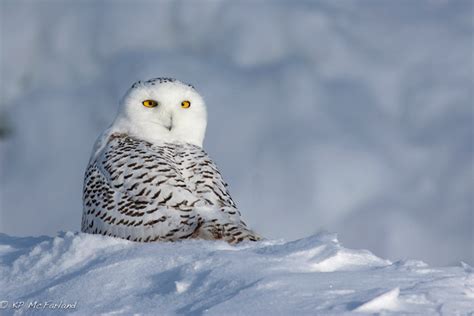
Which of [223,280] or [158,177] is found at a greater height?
[158,177]

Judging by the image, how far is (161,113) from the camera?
536cm

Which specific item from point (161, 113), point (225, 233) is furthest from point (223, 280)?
point (161, 113)

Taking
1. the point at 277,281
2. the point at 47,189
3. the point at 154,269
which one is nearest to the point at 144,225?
the point at 154,269

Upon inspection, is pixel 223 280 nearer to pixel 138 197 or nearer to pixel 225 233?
pixel 225 233

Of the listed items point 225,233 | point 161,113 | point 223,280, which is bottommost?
point 223,280

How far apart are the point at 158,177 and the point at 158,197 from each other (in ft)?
0.38

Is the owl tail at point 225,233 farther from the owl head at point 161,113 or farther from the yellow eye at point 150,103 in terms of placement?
the yellow eye at point 150,103

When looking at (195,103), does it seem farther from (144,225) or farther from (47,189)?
(47,189)

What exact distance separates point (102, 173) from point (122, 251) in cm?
113

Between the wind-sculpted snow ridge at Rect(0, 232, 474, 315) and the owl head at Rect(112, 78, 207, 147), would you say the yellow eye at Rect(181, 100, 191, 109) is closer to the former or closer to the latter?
the owl head at Rect(112, 78, 207, 147)

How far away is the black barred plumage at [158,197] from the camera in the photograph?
4305 millimetres

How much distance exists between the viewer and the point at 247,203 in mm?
14500

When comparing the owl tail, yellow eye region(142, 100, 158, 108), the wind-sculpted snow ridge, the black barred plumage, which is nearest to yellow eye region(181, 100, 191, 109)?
yellow eye region(142, 100, 158, 108)

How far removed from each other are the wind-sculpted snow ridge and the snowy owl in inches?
15.7
